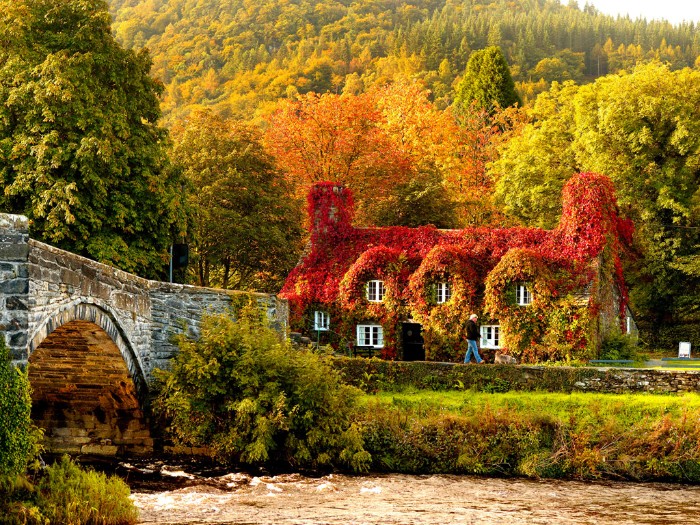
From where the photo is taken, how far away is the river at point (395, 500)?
1566 centimetres

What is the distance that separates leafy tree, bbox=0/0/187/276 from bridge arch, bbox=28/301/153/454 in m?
6.42

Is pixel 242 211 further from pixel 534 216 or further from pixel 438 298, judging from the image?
pixel 534 216

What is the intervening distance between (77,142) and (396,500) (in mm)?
14538

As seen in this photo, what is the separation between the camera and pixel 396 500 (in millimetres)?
17156

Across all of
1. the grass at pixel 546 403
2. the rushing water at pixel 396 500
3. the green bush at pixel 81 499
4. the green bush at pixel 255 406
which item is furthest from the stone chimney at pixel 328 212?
the green bush at pixel 81 499

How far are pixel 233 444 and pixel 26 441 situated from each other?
7229 millimetres

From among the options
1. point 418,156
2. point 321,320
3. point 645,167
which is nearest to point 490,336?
point 321,320

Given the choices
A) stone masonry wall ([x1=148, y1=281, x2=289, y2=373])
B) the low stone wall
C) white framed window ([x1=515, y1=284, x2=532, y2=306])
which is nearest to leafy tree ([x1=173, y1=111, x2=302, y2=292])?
white framed window ([x1=515, y1=284, x2=532, y2=306])

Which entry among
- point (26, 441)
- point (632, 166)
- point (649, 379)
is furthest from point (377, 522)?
point (632, 166)

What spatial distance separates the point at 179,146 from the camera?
37062mm

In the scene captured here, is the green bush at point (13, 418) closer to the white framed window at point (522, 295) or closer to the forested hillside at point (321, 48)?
the white framed window at point (522, 295)

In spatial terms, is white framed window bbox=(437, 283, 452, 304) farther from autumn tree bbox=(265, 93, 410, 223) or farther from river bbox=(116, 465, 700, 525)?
river bbox=(116, 465, 700, 525)

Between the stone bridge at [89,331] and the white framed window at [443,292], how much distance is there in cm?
883

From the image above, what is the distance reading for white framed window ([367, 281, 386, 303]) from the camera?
31875mm
